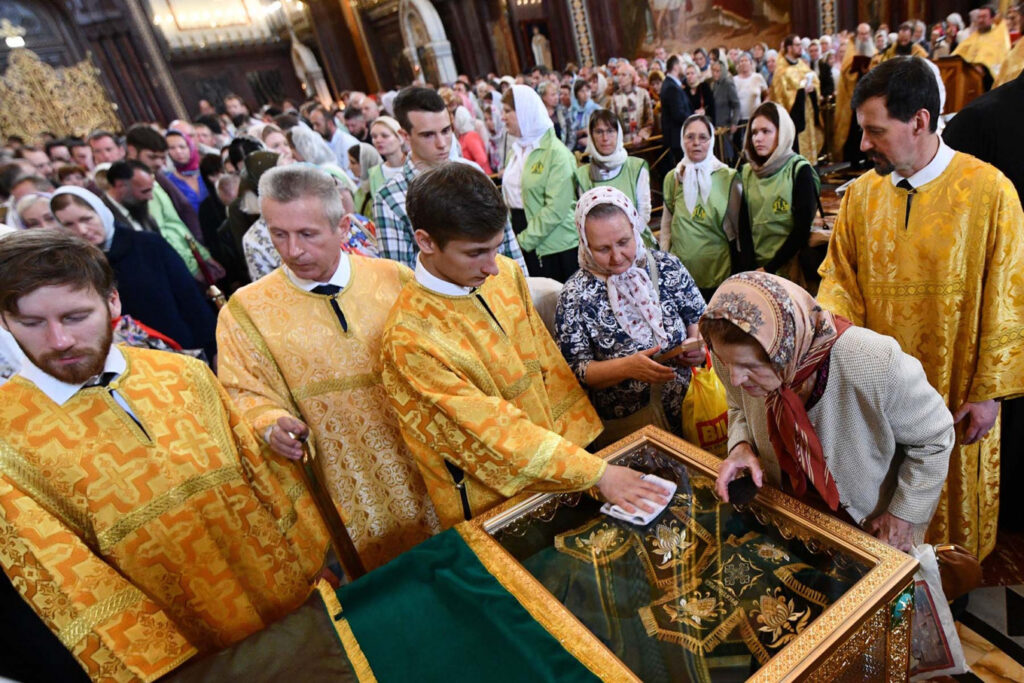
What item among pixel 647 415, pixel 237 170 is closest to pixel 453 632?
pixel 647 415

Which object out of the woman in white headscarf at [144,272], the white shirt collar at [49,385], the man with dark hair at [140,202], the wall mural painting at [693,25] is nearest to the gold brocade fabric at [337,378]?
the white shirt collar at [49,385]

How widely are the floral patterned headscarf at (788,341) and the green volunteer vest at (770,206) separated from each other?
7.38 ft

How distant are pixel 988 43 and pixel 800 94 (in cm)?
228

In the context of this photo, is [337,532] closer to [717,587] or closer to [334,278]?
[334,278]

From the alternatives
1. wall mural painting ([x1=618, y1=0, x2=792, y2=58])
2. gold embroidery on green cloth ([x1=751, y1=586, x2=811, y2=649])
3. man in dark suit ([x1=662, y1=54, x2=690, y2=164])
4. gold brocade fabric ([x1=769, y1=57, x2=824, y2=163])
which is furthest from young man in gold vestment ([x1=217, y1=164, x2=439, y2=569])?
wall mural painting ([x1=618, y1=0, x2=792, y2=58])

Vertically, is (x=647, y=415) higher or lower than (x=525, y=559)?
lower

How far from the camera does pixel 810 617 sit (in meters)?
1.08

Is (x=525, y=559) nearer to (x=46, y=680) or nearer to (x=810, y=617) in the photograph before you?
(x=810, y=617)

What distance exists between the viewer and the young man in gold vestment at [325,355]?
1752 mm

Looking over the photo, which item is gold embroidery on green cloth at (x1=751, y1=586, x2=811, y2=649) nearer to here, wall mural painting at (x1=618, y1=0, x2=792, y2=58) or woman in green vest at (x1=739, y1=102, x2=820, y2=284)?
woman in green vest at (x1=739, y1=102, x2=820, y2=284)

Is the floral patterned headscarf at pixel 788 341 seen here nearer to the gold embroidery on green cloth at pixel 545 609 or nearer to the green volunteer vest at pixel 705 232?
the gold embroidery on green cloth at pixel 545 609

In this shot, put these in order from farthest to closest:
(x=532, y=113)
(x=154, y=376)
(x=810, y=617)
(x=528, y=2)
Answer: (x=528, y=2)
(x=532, y=113)
(x=154, y=376)
(x=810, y=617)

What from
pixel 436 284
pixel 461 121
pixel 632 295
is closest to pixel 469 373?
pixel 436 284

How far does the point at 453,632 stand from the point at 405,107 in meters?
2.52
